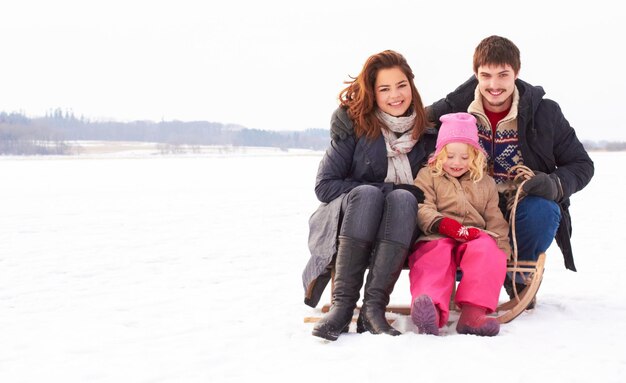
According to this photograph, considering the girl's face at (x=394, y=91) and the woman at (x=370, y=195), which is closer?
the woman at (x=370, y=195)

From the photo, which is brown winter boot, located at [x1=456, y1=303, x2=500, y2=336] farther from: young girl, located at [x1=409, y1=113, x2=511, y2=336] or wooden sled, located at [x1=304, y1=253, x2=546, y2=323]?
wooden sled, located at [x1=304, y1=253, x2=546, y2=323]

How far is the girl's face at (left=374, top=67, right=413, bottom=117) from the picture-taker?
3.48 m

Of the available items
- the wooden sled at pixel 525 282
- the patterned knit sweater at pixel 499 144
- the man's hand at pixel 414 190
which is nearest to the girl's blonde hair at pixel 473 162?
the man's hand at pixel 414 190

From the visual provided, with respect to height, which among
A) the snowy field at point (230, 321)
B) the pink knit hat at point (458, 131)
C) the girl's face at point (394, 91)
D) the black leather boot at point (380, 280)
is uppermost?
the girl's face at point (394, 91)

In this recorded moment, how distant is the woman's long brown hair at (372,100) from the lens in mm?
3475

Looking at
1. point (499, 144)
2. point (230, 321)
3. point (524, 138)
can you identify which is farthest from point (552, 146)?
point (230, 321)

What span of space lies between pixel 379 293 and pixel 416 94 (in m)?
1.13

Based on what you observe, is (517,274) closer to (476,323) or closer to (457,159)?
(476,323)

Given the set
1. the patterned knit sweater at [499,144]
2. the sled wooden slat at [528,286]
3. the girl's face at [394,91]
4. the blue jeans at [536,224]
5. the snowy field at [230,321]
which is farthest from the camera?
the patterned knit sweater at [499,144]

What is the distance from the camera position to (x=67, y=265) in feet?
18.8

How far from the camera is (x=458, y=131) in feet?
10.9

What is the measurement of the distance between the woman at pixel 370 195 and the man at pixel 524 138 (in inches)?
7.0

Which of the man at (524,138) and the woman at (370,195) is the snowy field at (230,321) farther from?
the man at (524,138)

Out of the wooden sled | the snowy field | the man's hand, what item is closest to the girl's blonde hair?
the man's hand
